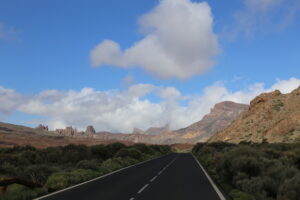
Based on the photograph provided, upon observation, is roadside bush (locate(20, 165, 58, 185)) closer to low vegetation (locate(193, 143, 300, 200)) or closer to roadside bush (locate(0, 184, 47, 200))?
roadside bush (locate(0, 184, 47, 200))

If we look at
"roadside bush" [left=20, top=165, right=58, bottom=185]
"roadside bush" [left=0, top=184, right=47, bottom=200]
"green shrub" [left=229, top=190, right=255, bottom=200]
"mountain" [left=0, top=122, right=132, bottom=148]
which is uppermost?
"mountain" [left=0, top=122, right=132, bottom=148]

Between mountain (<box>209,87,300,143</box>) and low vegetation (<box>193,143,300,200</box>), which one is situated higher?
mountain (<box>209,87,300,143</box>)

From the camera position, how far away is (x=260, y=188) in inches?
510

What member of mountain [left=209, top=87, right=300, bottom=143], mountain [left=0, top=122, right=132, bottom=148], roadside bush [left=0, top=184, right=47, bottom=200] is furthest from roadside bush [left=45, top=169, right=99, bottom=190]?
mountain [left=0, top=122, right=132, bottom=148]

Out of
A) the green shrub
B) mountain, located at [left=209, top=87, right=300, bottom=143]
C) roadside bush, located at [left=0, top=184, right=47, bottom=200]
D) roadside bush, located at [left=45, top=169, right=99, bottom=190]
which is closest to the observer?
the green shrub

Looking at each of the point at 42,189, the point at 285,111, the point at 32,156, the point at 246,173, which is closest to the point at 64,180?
the point at 42,189

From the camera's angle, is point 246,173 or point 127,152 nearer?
point 246,173

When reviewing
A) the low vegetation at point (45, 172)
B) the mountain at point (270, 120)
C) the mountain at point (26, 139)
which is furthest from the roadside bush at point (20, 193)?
the mountain at point (26, 139)

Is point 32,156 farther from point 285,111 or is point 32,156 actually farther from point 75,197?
point 285,111

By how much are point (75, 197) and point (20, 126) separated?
17258 cm

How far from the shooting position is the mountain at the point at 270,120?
68.0m

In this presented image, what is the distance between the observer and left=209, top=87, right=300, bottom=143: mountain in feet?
A: 223

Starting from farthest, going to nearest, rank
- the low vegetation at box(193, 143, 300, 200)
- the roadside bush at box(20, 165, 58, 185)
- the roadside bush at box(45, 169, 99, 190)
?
A: the roadside bush at box(20, 165, 58, 185) < the roadside bush at box(45, 169, 99, 190) < the low vegetation at box(193, 143, 300, 200)

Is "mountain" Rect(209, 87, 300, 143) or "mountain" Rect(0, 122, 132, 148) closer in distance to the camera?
"mountain" Rect(209, 87, 300, 143)
